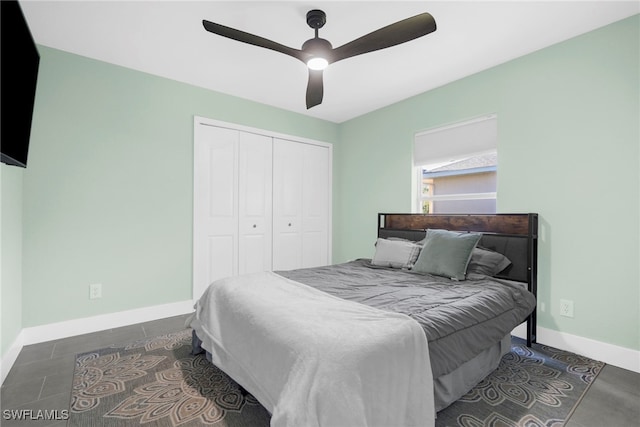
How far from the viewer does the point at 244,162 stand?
3.85 metres

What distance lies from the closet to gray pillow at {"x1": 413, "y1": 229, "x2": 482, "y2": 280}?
2.02m

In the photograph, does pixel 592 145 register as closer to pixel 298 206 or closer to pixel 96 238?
pixel 298 206

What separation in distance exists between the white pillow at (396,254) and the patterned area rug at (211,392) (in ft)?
3.48

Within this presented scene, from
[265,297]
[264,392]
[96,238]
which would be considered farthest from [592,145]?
[96,238]

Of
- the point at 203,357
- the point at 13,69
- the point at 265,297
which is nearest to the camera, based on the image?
the point at 13,69

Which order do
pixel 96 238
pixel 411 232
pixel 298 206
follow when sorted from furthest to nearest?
pixel 298 206 < pixel 411 232 < pixel 96 238

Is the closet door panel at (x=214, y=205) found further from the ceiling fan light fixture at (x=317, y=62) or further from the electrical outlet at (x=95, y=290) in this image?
the ceiling fan light fixture at (x=317, y=62)

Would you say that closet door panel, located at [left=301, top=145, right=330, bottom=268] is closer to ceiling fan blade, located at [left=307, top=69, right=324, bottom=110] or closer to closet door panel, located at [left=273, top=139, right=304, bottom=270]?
closet door panel, located at [left=273, top=139, right=304, bottom=270]

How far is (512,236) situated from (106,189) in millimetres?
3774

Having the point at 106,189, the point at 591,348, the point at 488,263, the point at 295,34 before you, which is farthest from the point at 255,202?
the point at 591,348

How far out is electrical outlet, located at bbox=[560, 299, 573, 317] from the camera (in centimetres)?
250

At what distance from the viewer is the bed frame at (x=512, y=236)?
257 centimetres

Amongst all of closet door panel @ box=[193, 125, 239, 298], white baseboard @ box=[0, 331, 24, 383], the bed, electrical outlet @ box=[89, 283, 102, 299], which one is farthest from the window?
white baseboard @ box=[0, 331, 24, 383]

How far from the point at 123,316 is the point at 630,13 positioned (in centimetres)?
490
